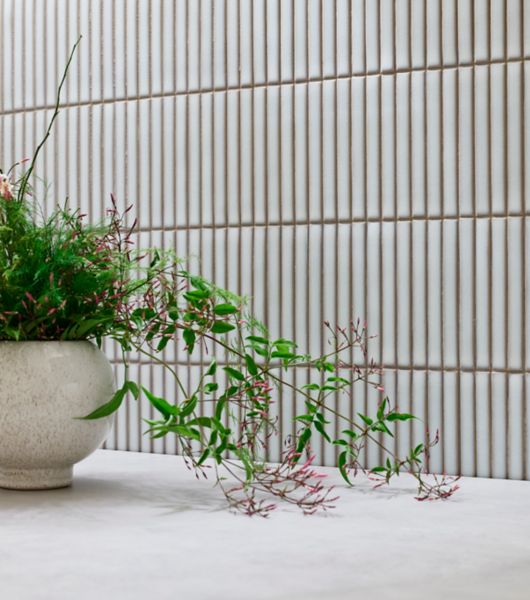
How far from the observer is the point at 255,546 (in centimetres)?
138

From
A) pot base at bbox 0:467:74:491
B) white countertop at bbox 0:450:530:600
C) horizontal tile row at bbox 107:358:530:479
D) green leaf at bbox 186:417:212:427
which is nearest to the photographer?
white countertop at bbox 0:450:530:600

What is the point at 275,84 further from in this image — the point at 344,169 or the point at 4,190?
the point at 4,190

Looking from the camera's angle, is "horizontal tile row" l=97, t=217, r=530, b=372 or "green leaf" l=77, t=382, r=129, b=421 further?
"horizontal tile row" l=97, t=217, r=530, b=372

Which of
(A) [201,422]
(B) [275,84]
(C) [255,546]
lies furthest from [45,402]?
(B) [275,84]

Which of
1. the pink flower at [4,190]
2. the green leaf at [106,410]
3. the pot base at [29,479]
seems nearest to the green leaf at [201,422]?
the green leaf at [106,410]

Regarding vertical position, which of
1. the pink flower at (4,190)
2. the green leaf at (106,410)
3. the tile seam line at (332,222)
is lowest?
the green leaf at (106,410)

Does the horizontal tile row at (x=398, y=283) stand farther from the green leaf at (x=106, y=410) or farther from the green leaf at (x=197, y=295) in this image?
the green leaf at (x=106, y=410)

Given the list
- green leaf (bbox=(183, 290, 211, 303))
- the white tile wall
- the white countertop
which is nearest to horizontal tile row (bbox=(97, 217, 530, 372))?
the white tile wall

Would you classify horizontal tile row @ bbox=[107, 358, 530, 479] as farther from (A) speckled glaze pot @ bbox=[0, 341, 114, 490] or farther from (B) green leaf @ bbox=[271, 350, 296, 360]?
(A) speckled glaze pot @ bbox=[0, 341, 114, 490]

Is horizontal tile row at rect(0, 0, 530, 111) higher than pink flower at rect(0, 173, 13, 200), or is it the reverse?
horizontal tile row at rect(0, 0, 530, 111)

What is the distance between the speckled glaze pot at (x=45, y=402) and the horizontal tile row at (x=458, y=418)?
55cm

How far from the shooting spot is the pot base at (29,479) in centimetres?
177

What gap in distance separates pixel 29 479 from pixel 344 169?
876 mm

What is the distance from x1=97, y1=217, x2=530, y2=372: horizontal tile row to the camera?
197 centimetres
